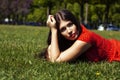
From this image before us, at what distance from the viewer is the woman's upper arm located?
20.4 feet

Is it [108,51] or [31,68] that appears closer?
[31,68]

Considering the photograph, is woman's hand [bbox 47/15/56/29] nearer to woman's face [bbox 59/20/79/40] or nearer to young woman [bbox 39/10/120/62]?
young woman [bbox 39/10/120/62]

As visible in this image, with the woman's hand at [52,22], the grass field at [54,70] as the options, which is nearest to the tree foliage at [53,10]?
the woman's hand at [52,22]

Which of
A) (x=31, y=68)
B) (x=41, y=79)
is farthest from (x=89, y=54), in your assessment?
(x=41, y=79)

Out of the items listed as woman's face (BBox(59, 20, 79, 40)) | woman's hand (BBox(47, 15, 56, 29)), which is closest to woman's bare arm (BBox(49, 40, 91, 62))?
woman's face (BBox(59, 20, 79, 40))

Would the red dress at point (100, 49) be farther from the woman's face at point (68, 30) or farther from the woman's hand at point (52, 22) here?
the woman's hand at point (52, 22)

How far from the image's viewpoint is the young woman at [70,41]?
6.16 meters

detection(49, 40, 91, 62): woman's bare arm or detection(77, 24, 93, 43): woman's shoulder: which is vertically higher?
detection(77, 24, 93, 43): woman's shoulder

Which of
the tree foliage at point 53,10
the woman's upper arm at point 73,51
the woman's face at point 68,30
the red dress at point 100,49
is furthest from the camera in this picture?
the tree foliage at point 53,10

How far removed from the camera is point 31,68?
220 inches

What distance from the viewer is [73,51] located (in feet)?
20.5

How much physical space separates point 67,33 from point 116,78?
1.36 m

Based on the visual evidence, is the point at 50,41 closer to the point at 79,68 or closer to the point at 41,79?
the point at 79,68

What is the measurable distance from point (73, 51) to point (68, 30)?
349mm
